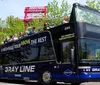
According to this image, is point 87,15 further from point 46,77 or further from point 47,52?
point 46,77

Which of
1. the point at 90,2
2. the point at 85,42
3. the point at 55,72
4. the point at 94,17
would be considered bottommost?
the point at 55,72

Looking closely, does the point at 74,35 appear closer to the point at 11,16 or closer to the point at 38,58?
the point at 38,58

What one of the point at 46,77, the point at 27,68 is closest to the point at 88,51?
the point at 46,77

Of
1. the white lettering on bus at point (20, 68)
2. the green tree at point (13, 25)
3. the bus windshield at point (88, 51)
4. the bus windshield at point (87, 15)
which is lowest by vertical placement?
the white lettering on bus at point (20, 68)

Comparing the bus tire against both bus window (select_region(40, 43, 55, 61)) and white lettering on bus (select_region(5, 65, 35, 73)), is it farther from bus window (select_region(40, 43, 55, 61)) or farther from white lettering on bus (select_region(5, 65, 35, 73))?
white lettering on bus (select_region(5, 65, 35, 73))

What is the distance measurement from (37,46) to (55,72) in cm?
211

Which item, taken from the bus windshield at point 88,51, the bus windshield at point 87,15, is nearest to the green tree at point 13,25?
the bus windshield at point 87,15

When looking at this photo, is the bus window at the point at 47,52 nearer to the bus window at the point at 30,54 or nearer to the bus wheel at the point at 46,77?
the bus window at the point at 30,54

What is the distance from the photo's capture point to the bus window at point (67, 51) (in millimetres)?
13727

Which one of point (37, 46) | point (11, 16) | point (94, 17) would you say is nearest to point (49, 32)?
point (37, 46)

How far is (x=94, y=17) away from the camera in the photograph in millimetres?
14828

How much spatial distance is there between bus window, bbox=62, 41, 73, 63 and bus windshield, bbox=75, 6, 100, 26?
1161 millimetres

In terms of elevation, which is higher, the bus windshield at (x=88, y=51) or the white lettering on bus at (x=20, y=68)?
the bus windshield at (x=88, y=51)

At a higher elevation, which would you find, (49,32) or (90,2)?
(90,2)
